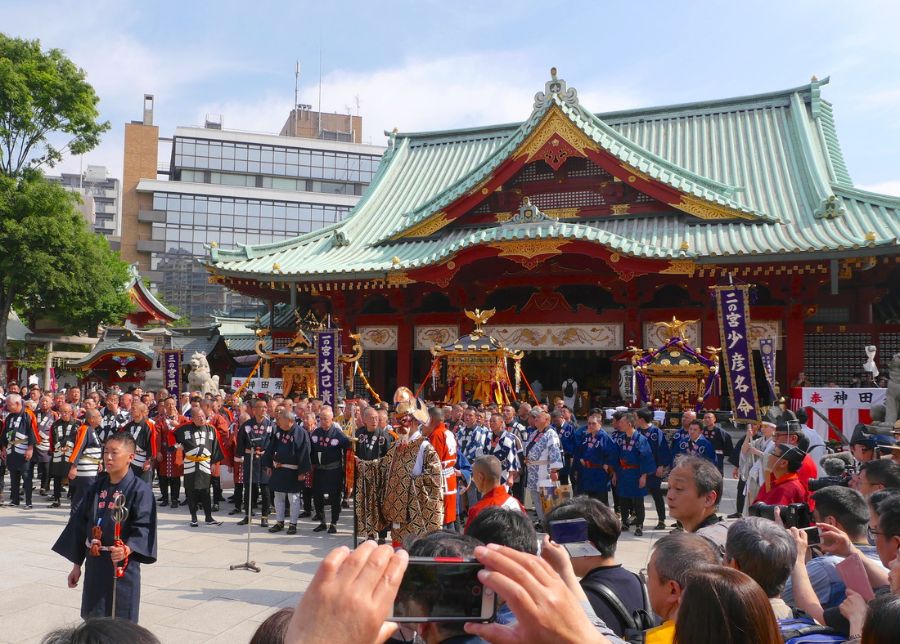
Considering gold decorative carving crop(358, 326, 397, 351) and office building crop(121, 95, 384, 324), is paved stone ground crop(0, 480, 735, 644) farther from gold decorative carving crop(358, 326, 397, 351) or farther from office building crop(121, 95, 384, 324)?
office building crop(121, 95, 384, 324)

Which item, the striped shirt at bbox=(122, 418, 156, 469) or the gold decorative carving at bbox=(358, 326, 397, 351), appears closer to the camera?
the striped shirt at bbox=(122, 418, 156, 469)

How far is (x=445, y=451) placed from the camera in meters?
8.02

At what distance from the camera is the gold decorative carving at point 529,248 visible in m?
15.9

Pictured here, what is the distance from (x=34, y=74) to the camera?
22266mm

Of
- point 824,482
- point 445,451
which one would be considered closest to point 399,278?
point 445,451

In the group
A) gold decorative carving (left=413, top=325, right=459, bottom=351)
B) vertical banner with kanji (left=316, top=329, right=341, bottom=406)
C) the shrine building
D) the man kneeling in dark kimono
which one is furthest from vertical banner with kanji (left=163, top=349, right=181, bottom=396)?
the man kneeling in dark kimono

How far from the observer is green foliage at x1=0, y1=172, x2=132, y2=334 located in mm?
22109

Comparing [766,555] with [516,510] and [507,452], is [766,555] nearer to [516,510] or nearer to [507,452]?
[516,510]

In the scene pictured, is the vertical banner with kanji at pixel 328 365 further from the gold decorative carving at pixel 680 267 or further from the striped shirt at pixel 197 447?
the gold decorative carving at pixel 680 267

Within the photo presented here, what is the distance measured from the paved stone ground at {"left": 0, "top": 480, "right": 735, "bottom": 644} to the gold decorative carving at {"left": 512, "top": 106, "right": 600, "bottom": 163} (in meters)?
10.3

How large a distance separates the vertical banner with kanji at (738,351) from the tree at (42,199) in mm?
20452

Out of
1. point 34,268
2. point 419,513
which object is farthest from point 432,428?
point 34,268

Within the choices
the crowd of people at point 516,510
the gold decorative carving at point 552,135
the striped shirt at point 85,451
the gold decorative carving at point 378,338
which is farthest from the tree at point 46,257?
the gold decorative carving at point 552,135

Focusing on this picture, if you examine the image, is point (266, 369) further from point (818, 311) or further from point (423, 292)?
point (818, 311)
